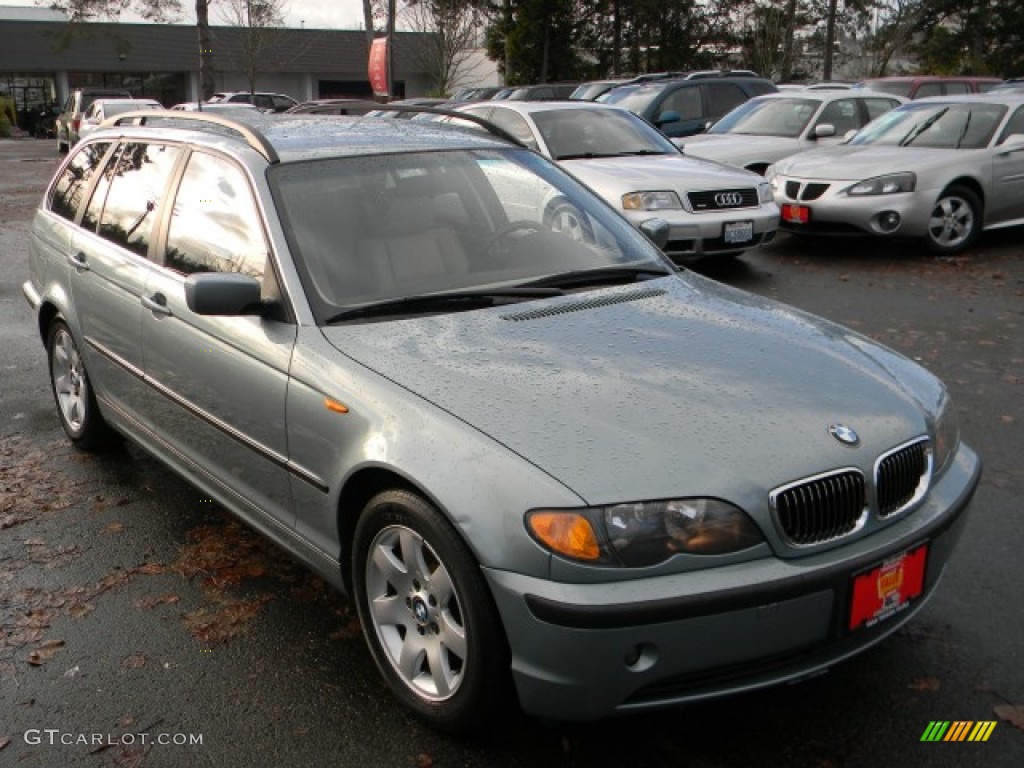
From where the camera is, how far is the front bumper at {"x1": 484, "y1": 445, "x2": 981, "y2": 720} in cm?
260

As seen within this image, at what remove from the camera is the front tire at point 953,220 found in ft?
34.4

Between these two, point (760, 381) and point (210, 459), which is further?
point (210, 459)

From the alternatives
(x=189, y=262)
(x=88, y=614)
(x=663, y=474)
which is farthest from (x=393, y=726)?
(x=189, y=262)

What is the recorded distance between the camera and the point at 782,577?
2680mm

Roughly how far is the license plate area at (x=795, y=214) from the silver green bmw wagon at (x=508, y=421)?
6.49 m

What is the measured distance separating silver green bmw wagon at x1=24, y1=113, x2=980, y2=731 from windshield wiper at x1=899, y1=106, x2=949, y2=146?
7.74 meters

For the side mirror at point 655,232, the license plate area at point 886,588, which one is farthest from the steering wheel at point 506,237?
the license plate area at point 886,588

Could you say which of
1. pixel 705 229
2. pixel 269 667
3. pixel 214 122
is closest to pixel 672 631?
pixel 269 667

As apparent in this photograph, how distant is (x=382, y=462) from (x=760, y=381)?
44.0 inches

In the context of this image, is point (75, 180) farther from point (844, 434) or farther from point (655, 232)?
point (844, 434)

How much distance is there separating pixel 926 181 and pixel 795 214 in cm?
123

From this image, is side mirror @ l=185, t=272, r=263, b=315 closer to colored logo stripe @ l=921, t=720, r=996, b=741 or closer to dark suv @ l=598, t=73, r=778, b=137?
colored logo stripe @ l=921, t=720, r=996, b=741

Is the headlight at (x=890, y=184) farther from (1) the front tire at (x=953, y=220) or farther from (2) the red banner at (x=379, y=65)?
(2) the red banner at (x=379, y=65)

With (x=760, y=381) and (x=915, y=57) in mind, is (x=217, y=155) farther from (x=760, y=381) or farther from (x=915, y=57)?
(x=915, y=57)
